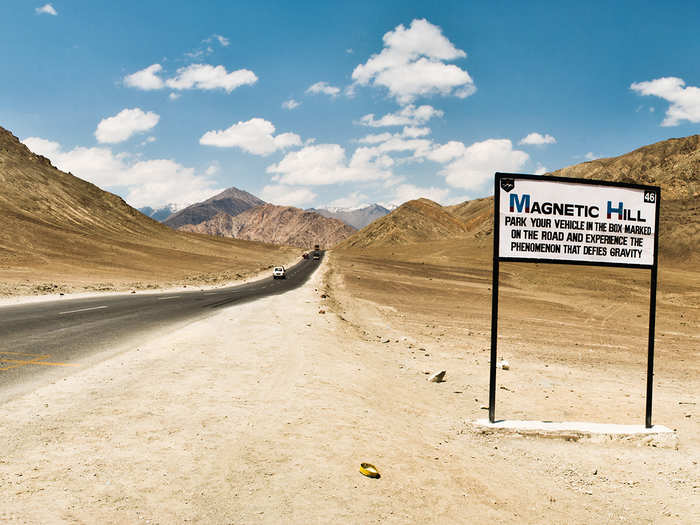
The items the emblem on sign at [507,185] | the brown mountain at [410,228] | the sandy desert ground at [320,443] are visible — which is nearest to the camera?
the sandy desert ground at [320,443]

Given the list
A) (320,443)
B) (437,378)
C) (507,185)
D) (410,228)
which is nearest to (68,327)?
(437,378)

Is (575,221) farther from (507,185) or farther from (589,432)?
(589,432)

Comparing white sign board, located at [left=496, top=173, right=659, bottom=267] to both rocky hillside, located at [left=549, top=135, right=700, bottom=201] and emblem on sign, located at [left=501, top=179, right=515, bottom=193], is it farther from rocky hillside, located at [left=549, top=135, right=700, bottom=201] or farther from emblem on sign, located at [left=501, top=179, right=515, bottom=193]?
rocky hillside, located at [left=549, top=135, right=700, bottom=201]

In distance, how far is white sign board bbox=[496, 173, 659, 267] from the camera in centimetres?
729

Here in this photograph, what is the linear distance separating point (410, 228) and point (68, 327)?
162 meters

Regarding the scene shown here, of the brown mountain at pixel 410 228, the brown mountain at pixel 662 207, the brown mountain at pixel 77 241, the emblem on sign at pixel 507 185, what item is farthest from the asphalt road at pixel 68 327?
the brown mountain at pixel 410 228

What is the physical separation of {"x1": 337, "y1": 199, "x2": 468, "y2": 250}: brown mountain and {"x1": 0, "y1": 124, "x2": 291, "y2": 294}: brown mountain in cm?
6379

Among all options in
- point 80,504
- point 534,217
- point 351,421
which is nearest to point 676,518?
point 351,421

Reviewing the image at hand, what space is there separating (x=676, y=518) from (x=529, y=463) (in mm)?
1651

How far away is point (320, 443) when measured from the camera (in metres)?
5.50

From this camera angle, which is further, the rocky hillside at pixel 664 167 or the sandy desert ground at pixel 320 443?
the rocky hillside at pixel 664 167

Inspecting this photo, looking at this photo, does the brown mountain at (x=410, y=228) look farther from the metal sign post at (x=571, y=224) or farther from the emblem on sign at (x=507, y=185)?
the emblem on sign at (x=507, y=185)

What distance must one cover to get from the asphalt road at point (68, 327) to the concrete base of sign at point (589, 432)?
26.2ft

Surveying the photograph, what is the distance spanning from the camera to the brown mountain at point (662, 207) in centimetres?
8094
